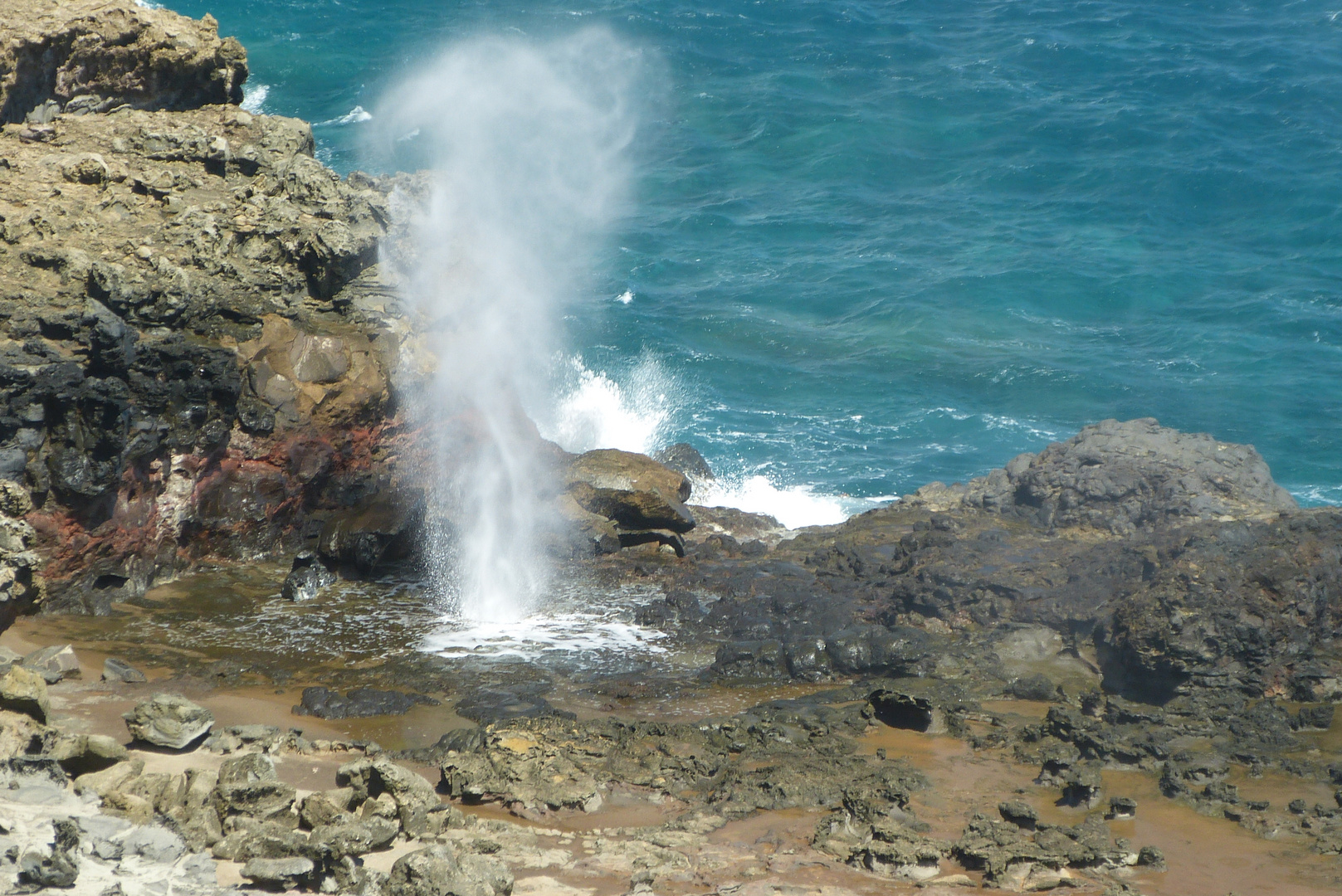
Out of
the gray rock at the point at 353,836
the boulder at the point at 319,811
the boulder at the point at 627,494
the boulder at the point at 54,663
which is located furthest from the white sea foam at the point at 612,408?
the gray rock at the point at 353,836

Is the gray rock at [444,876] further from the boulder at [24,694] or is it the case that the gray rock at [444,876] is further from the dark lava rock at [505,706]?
the boulder at [24,694]

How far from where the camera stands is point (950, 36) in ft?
137

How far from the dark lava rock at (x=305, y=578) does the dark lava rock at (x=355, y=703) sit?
237 centimetres

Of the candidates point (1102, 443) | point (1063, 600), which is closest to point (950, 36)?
point (1102, 443)

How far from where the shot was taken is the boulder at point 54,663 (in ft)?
30.0

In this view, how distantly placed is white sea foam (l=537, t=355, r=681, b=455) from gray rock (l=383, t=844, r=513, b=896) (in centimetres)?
1623

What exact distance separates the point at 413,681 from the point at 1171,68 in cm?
3704

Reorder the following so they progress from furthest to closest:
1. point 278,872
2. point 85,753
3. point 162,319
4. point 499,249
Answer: point 499,249, point 162,319, point 85,753, point 278,872

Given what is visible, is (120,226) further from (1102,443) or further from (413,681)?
(1102,443)

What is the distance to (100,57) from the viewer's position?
15.8 meters

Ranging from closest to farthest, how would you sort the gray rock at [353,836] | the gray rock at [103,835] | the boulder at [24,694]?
the gray rock at [103,835], the gray rock at [353,836], the boulder at [24,694]

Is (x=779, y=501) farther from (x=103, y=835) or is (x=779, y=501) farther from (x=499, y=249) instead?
(x=103, y=835)

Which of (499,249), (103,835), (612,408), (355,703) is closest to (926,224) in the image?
(612,408)

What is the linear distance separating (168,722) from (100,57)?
456 inches
